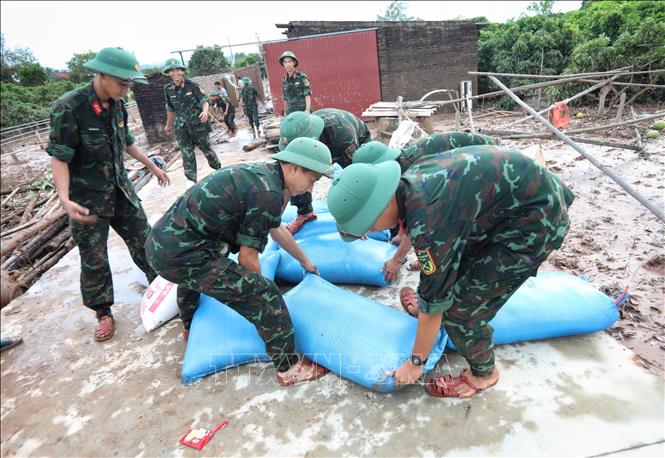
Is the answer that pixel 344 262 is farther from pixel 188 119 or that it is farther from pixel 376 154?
pixel 188 119

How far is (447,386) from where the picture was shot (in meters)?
1.70

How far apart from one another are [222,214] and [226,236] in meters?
0.17

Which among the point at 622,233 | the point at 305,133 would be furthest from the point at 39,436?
the point at 622,233

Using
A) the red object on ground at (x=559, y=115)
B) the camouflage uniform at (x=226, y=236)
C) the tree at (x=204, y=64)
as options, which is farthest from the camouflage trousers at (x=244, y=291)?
the tree at (x=204, y=64)

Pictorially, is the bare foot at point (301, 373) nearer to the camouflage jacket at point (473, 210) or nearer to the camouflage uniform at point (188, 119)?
the camouflage jacket at point (473, 210)

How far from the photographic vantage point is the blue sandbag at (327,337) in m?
1.74

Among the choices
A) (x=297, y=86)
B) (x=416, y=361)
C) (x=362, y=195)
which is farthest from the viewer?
(x=297, y=86)

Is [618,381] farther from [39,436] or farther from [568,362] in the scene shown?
[39,436]

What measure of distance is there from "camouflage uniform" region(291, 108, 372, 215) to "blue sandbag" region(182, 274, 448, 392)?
0.94 metres

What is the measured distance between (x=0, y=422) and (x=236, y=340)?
142cm

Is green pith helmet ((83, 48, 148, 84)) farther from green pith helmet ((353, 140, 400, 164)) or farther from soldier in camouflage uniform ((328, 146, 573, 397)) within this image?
soldier in camouflage uniform ((328, 146, 573, 397))

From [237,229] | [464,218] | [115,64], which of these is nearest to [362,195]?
[464,218]

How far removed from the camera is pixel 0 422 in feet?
1.91

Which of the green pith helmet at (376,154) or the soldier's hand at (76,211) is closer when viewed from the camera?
the soldier's hand at (76,211)
